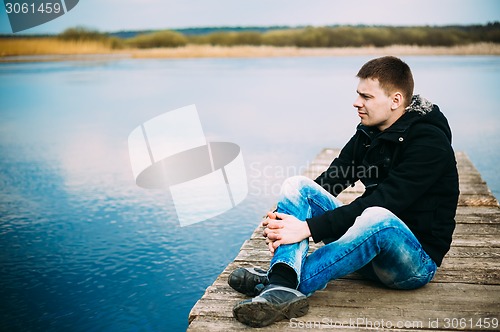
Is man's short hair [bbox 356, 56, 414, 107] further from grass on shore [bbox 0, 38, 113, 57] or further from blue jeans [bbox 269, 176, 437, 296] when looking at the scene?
grass on shore [bbox 0, 38, 113, 57]

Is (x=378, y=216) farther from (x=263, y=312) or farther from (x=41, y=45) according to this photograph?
(x=41, y=45)

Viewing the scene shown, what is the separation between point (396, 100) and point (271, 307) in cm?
96

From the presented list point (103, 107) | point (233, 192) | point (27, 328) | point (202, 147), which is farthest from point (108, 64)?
point (27, 328)

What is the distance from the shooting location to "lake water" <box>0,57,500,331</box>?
3.66 meters

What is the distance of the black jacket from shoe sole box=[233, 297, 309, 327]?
26 centimetres

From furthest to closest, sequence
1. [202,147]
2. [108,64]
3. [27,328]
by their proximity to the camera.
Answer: [108,64]
[202,147]
[27,328]

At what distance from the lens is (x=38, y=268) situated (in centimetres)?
418

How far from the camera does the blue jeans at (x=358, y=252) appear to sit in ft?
6.62

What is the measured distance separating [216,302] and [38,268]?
249 centimetres

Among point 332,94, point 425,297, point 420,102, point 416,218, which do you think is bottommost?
point 332,94

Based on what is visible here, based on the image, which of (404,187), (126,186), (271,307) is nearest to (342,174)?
(404,187)

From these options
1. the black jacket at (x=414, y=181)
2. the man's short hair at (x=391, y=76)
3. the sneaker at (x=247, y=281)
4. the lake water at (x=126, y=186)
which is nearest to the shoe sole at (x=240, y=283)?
the sneaker at (x=247, y=281)

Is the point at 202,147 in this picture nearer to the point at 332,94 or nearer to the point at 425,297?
the point at 425,297

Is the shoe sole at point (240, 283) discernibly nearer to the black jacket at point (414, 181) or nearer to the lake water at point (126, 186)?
the black jacket at point (414, 181)
